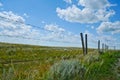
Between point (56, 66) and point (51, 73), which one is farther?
point (56, 66)

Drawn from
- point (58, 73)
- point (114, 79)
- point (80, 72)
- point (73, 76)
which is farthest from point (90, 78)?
point (114, 79)

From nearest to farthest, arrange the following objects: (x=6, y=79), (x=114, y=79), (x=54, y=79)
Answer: (x=6, y=79)
(x=54, y=79)
(x=114, y=79)

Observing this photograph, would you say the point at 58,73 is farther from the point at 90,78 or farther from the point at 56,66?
the point at 90,78

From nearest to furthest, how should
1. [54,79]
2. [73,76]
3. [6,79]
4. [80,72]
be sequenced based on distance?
1. [6,79]
2. [54,79]
3. [73,76]
4. [80,72]

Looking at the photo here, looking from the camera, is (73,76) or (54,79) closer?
(54,79)

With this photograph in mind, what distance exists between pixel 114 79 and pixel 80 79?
3647mm

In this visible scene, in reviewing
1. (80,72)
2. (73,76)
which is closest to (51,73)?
(73,76)

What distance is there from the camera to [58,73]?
9484mm

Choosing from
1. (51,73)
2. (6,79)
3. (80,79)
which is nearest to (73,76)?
(80,79)

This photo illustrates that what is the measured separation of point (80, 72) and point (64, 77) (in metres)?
1.54

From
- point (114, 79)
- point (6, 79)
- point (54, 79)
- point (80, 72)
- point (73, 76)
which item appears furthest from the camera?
point (114, 79)

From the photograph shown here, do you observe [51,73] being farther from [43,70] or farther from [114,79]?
[114,79]

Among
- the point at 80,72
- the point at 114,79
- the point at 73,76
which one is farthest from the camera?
the point at 114,79

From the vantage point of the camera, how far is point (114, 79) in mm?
13242
